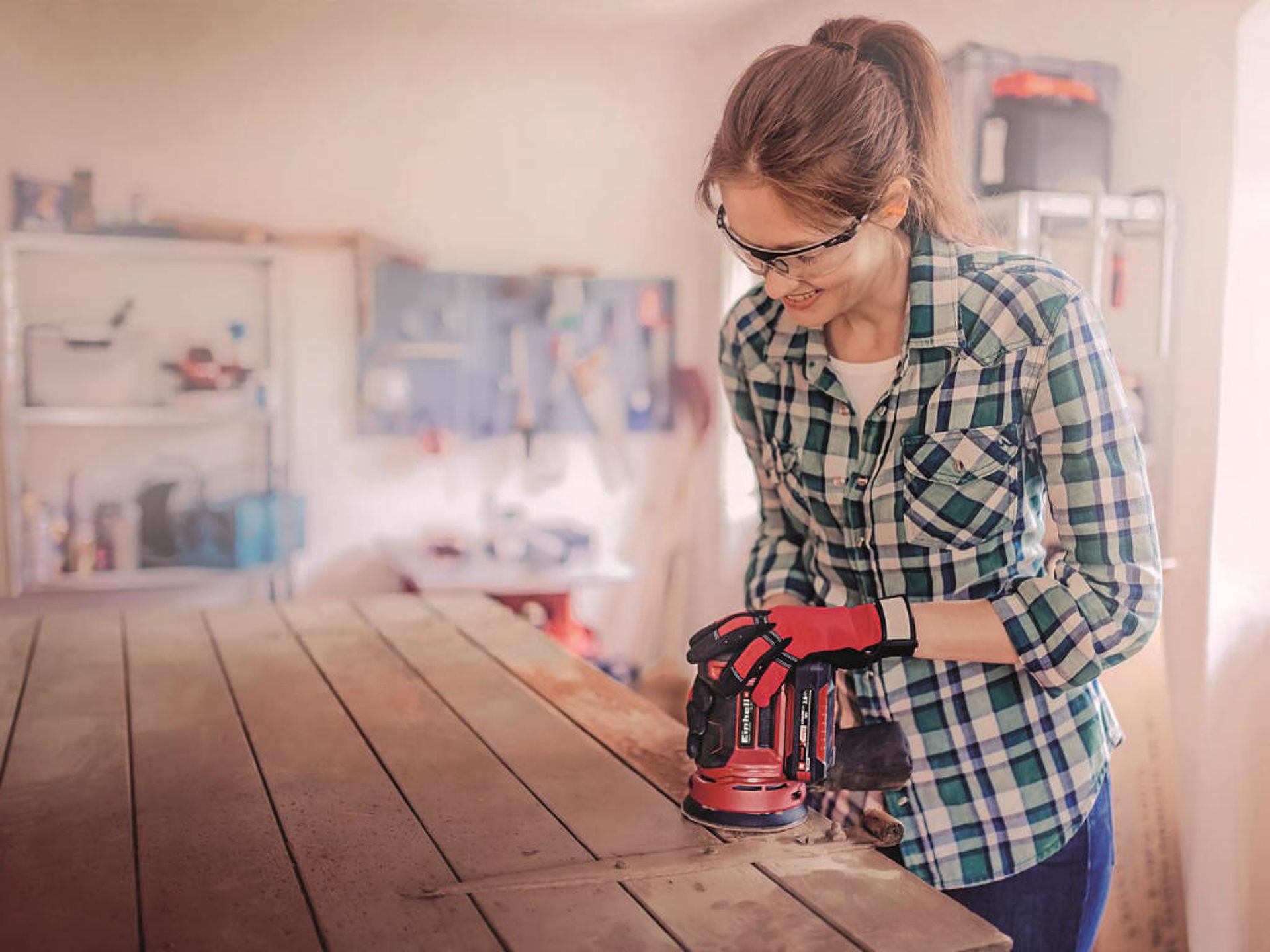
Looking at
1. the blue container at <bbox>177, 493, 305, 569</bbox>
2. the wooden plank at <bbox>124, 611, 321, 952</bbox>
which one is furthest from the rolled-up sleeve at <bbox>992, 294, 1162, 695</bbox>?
the blue container at <bbox>177, 493, 305, 569</bbox>

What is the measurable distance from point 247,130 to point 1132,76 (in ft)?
9.52

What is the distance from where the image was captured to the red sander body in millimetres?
1249

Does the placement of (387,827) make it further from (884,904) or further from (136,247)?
(136,247)

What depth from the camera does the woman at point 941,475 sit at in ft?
4.11

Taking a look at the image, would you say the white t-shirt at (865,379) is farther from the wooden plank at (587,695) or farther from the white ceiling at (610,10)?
the white ceiling at (610,10)

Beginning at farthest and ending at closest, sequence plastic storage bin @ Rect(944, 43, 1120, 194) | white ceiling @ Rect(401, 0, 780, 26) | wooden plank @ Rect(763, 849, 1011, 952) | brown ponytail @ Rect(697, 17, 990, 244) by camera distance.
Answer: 1. white ceiling @ Rect(401, 0, 780, 26)
2. plastic storage bin @ Rect(944, 43, 1120, 194)
3. brown ponytail @ Rect(697, 17, 990, 244)
4. wooden plank @ Rect(763, 849, 1011, 952)

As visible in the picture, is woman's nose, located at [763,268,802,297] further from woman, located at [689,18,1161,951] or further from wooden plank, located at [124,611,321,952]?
wooden plank, located at [124,611,321,952]

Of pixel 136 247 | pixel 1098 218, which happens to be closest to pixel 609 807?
pixel 1098 218

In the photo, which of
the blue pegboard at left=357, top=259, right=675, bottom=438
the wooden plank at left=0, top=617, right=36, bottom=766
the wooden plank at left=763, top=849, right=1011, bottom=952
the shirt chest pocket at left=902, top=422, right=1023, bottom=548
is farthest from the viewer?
the blue pegboard at left=357, top=259, right=675, bottom=438

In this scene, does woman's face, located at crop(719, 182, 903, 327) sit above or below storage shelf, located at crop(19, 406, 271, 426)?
above

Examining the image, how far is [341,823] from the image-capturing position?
1.33 meters

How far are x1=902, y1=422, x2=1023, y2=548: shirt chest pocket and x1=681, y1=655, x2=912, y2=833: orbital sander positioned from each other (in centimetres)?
22

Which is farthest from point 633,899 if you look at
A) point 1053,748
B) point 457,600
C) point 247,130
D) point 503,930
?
point 247,130

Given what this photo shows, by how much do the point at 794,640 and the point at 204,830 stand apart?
0.68m
